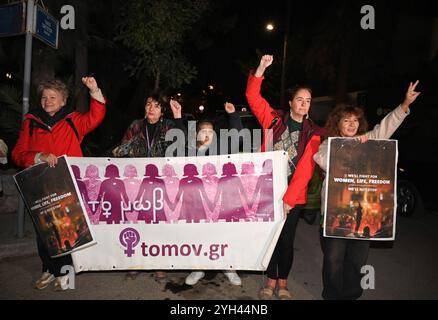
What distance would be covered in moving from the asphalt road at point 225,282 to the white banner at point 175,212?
29 cm

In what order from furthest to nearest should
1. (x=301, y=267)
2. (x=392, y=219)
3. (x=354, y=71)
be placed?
(x=354, y=71) < (x=301, y=267) < (x=392, y=219)

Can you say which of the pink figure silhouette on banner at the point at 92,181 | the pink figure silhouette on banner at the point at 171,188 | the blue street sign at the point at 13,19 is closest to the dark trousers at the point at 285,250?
the pink figure silhouette on banner at the point at 171,188

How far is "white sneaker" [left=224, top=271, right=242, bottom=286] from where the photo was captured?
12.3 feet

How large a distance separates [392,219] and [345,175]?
0.54 meters

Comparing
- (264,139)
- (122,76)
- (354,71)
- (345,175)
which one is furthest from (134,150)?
(354,71)

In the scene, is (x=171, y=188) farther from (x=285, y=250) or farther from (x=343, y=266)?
(x=343, y=266)

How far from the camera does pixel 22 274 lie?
153 inches

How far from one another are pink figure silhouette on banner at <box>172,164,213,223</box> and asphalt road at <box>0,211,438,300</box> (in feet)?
2.54

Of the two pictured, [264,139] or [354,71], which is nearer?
[264,139]

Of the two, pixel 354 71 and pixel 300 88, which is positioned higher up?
pixel 354 71

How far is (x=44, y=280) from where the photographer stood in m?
3.57

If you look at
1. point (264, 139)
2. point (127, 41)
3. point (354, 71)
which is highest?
point (354, 71)

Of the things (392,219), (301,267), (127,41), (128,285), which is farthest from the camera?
(127,41)

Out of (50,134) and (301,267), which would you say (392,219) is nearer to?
(301,267)
